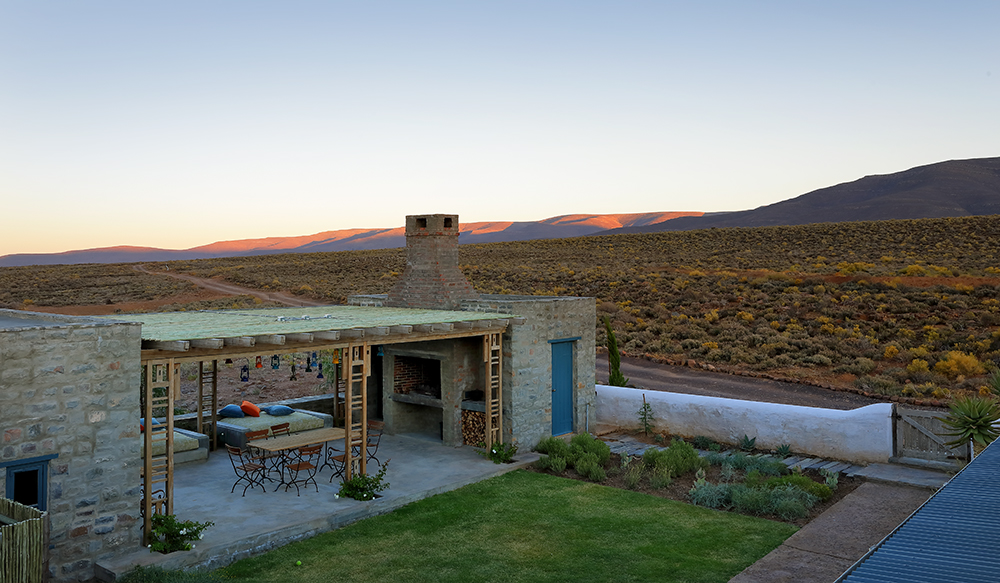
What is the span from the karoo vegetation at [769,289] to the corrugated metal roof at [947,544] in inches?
622

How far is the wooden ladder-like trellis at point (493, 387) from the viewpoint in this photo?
13211 mm

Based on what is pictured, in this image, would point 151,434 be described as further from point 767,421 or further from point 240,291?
point 240,291

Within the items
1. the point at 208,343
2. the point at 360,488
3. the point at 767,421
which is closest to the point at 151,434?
the point at 208,343

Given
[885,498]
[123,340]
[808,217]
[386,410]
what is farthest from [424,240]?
[808,217]

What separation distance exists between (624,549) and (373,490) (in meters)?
3.91

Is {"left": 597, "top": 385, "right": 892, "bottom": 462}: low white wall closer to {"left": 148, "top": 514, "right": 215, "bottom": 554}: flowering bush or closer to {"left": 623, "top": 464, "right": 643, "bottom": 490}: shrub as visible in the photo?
{"left": 623, "top": 464, "right": 643, "bottom": 490}: shrub

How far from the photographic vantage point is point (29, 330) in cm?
775

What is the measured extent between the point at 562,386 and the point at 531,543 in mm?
5789

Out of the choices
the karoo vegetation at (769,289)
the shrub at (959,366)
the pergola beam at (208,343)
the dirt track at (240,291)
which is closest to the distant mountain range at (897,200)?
the karoo vegetation at (769,289)

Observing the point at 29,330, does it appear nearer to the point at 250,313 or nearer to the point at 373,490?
the point at 373,490

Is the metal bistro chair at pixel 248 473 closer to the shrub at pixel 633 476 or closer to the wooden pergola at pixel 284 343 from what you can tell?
the wooden pergola at pixel 284 343

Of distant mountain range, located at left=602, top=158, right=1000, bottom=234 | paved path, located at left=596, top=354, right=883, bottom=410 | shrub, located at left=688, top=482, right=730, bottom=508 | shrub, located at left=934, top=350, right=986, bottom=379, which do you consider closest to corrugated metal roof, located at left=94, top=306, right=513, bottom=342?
shrub, located at left=688, top=482, right=730, bottom=508

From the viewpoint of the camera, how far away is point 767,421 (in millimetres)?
14281

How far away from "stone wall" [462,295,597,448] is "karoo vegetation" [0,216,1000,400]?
1047cm
